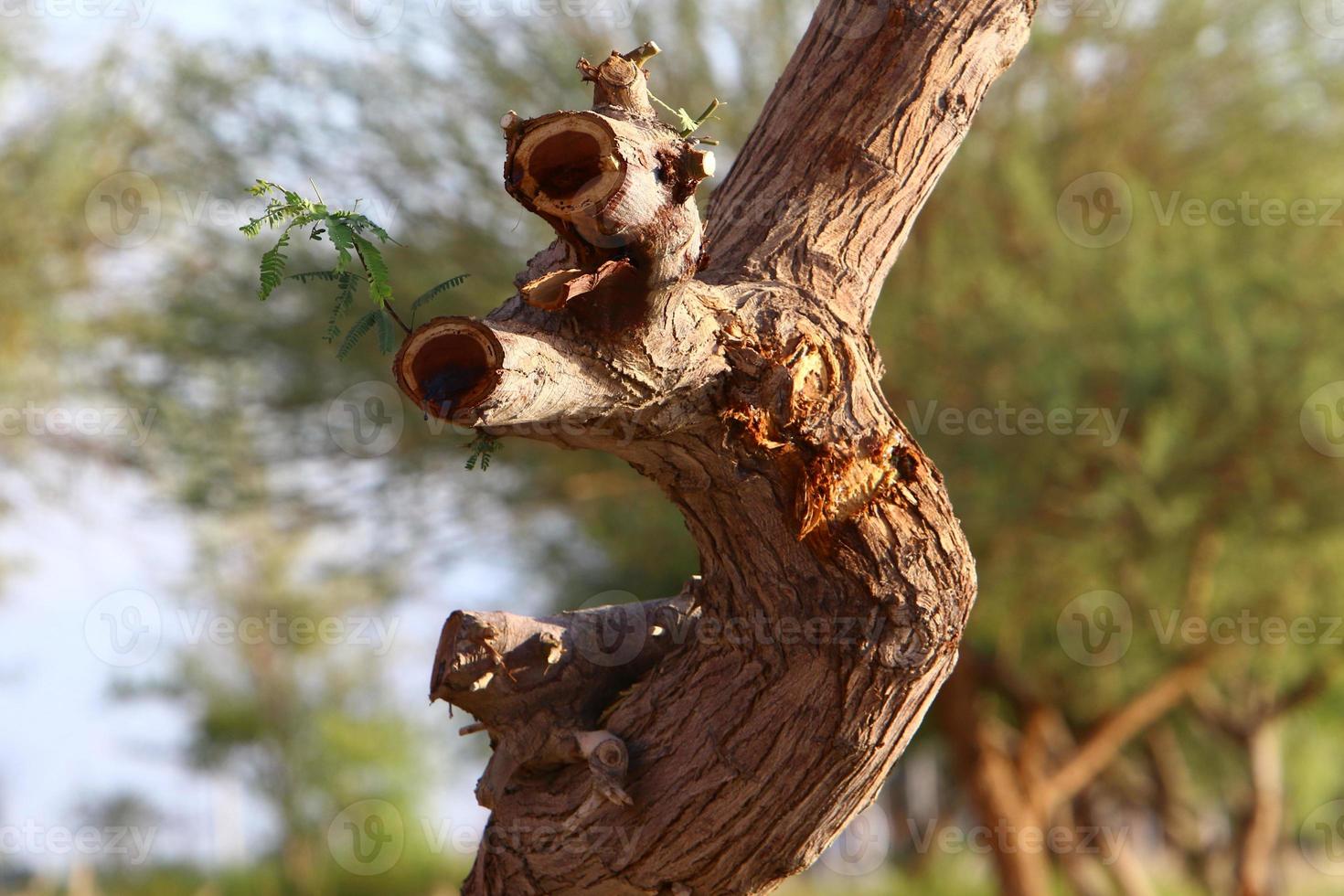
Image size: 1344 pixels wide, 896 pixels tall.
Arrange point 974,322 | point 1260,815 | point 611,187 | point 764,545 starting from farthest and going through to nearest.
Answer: point 1260,815
point 974,322
point 764,545
point 611,187

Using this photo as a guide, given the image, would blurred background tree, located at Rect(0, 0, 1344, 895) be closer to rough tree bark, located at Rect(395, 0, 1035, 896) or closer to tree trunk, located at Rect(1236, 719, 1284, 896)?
tree trunk, located at Rect(1236, 719, 1284, 896)

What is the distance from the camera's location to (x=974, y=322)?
826 centimetres

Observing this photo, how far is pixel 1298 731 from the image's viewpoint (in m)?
15.0

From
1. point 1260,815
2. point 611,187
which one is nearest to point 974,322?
point 1260,815

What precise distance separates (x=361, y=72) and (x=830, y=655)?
698 centimetres

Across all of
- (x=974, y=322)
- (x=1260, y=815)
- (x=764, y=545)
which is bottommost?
(x=764, y=545)

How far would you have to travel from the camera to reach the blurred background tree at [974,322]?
26.2 feet

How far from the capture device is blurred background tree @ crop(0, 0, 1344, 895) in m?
7.98

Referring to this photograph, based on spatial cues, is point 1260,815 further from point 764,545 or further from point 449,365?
point 449,365

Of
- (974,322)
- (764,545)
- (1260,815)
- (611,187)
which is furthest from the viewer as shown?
(1260,815)

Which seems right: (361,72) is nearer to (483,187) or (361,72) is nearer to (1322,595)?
(483,187)

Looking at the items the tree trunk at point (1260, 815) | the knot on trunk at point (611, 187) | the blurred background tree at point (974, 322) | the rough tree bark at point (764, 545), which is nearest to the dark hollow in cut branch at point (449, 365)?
the knot on trunk at point (611, 187)

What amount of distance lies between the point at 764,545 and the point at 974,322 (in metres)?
6.05

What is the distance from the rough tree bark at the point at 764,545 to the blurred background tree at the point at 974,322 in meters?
4.81
